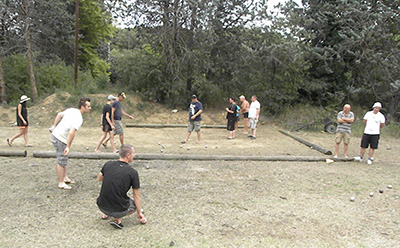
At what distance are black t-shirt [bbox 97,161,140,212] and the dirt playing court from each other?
0.39 m

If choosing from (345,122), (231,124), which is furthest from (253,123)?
(345,122)

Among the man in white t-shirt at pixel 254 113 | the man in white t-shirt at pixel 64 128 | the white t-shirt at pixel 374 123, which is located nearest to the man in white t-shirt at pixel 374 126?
the white t-shirt at pixel 374 123

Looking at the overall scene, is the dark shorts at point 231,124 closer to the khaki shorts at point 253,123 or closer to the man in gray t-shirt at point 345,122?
the khaki shorts at point 253,123

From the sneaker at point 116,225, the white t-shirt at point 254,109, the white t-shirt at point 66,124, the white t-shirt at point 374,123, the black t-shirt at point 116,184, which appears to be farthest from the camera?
the white t-shirt at point 254,109

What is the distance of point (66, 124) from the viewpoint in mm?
5316

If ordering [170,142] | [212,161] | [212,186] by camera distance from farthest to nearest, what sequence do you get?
1. [170,142]
2. [212,161]
3. [212,186]

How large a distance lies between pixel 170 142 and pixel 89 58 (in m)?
16.7

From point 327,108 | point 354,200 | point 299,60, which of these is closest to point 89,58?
point 299,60

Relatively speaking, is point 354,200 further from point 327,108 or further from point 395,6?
point 395,6

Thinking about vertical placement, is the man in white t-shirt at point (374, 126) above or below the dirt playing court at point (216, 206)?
above

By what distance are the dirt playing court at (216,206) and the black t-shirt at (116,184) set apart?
0.39 m

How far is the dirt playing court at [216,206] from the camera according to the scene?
12.8 feet

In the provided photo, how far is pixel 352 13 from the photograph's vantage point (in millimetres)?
15789

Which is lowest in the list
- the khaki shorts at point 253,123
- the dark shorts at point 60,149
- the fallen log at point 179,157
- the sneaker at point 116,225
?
the fallen log at point 179,157
